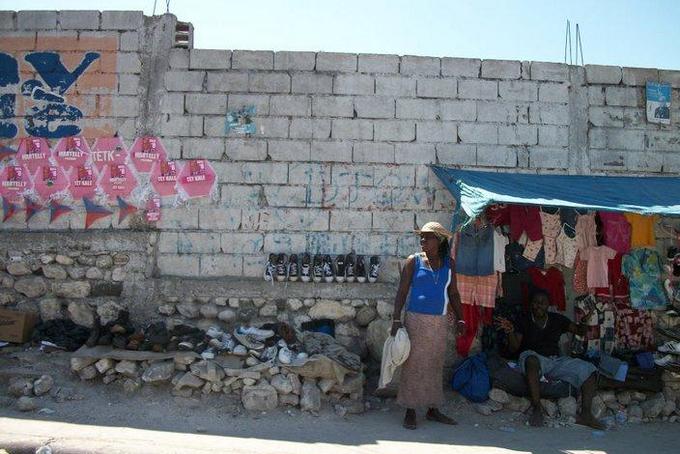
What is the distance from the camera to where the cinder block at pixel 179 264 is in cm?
624

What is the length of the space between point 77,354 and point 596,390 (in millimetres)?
4885

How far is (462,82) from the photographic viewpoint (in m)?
6.48

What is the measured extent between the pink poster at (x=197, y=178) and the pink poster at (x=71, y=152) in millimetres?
1086

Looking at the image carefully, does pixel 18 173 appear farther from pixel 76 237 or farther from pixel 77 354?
pixel 77 354

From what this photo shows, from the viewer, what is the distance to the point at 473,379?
556 cm

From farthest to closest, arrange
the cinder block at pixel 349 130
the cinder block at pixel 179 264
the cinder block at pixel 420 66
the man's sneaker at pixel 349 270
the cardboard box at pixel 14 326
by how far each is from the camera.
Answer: the cinder block at pixel 420 66 < the cinder block at pixel 349 130 < the cinder block at pixel 179 264 < the man's sneaker at pixel 349 270 < the cardboard box at pixel 14 326

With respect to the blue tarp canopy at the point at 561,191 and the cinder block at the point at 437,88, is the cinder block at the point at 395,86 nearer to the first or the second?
the cinder block at the point at 437,88

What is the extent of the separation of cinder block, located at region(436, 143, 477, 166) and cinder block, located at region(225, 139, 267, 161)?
1898mm

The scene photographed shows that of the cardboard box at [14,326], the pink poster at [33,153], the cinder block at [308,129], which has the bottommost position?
the cardboard box at [14,326]

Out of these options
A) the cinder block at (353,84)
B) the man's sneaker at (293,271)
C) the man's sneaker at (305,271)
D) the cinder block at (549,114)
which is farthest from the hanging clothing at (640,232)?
the man's sneaker at (293,271)

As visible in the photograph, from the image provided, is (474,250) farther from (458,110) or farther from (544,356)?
(458,110)

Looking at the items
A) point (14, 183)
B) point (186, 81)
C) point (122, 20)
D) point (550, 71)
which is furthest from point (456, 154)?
point (14, 183)

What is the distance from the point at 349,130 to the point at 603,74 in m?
2.97

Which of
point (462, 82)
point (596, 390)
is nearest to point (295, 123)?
point (462, 82)
